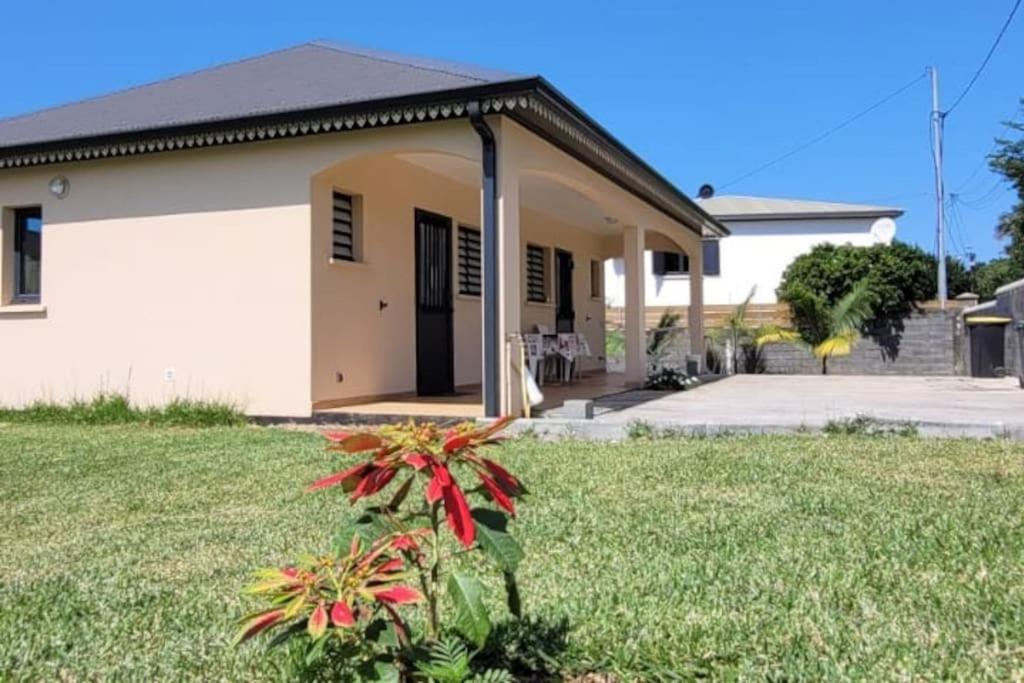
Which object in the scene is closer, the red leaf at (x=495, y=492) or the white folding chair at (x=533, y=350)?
the red leaf at (x=495, y=492)

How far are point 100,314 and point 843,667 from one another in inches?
409

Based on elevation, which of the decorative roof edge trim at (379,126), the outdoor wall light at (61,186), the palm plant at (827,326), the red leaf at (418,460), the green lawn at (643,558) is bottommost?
the green lawn at (643,558)

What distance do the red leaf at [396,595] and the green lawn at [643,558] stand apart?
0.95 meters

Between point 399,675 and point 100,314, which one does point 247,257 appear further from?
point 399,675

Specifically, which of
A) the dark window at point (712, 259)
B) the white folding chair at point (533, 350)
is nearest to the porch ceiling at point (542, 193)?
the white folding chair at point (533, 350)

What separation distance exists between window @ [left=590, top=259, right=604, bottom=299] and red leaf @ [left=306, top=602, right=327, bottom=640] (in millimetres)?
18857

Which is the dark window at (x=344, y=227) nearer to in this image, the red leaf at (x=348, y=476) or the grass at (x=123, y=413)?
the grass at (x=123, y=413)

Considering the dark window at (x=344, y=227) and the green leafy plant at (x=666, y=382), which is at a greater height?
the dark window at (x=344, y=227)

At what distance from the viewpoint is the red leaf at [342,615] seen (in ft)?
5.73

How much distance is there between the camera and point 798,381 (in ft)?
52.7

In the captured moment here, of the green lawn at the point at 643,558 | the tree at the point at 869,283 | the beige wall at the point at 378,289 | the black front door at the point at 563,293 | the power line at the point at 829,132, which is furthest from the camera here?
the power line at the point at 829,132

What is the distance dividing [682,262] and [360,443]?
30.1 metres

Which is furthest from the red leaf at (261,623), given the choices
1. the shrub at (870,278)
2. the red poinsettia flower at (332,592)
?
the shrub at (870,278)

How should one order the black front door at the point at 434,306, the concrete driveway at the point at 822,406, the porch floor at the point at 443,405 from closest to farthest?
the concrete driveway at the point at 822,406
the porch floor at the point at 443,405
the black front door at the point at 434,306
